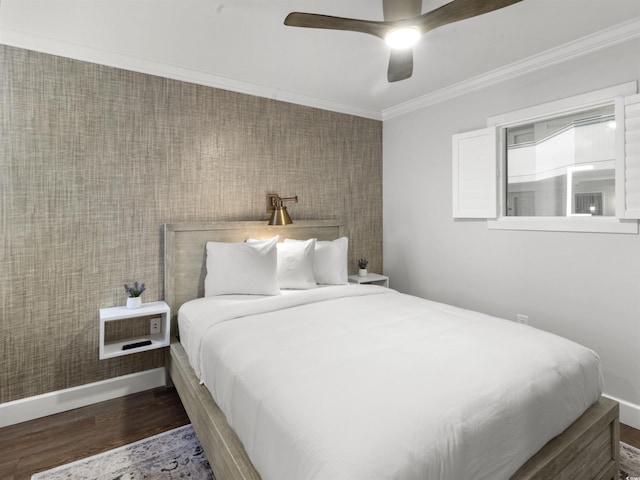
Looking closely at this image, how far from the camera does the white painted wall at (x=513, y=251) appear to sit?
2.32m

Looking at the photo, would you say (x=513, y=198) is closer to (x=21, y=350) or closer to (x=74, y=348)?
(x=74, y=348)

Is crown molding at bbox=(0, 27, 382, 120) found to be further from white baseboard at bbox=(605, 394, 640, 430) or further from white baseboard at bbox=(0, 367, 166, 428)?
white baseboard at bbox=(605, 394, 640, 430)

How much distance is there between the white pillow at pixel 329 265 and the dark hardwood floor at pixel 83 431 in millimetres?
1472

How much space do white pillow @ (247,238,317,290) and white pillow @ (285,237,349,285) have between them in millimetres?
120

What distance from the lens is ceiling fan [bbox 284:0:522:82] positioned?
5.31 ft

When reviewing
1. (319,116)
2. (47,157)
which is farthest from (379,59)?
(47,157)

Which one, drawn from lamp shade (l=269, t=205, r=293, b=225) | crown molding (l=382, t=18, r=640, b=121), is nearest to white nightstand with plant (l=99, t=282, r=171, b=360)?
lamp shade (l=269, t=205, r=293, b=225)

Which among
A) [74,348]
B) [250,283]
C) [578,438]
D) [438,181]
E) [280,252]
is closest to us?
[578,438]

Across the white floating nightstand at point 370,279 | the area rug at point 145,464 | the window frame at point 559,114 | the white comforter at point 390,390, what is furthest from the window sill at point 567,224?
the area rug at point 145,464

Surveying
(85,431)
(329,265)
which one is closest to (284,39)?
(329,265)

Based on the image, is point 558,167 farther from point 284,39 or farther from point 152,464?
point 152,464

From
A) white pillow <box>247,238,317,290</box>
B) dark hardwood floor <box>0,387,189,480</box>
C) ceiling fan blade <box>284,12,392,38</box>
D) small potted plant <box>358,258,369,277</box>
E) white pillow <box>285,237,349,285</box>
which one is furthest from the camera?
small potted plant <box>358,258,369,277</box>

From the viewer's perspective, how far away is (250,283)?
2680mm

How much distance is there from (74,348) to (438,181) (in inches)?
131
